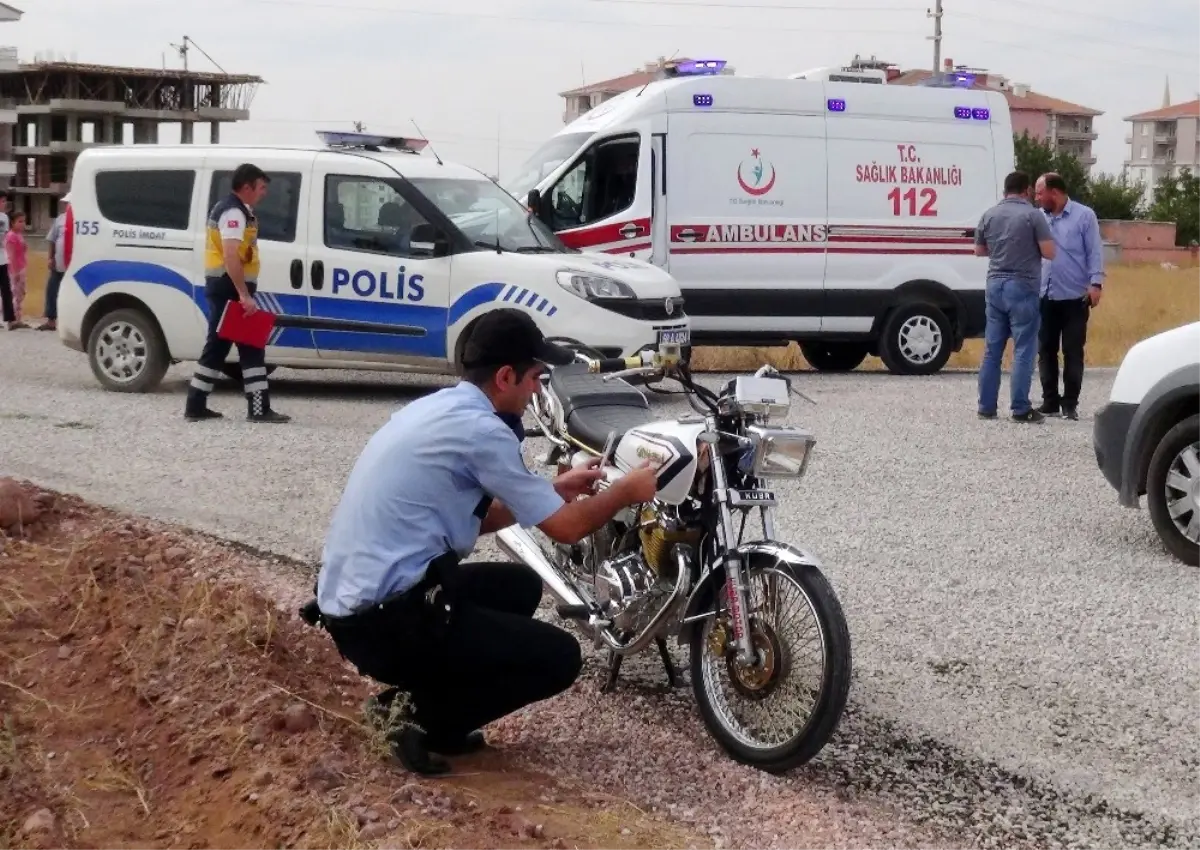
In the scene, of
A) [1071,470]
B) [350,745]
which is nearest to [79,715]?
[350,745]

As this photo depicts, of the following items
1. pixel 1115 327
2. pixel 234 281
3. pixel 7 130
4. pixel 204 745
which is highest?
pixel 7 130

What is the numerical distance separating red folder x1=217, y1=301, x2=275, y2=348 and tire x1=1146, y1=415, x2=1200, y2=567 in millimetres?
6274

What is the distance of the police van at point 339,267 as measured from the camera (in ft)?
41.7

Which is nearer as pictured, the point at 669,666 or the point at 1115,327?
the point at 669,666

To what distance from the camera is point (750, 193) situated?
15562 mm

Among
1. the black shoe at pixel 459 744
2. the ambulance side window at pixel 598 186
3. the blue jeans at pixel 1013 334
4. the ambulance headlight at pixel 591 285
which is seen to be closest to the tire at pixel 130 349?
the ambulance headlight at pixel 591 285

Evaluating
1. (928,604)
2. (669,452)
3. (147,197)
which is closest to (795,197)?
(147,197)

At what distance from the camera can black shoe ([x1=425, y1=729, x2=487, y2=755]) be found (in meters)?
4.82

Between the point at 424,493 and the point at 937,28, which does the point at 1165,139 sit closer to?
the point at 937,28

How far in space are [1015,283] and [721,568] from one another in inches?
316

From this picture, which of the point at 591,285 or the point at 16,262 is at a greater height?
the point at 16,262

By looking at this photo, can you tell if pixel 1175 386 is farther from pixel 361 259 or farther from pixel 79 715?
pixel 361 259

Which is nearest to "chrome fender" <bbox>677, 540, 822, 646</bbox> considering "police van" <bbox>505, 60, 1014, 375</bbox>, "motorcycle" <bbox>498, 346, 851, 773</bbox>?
"motorcycle" <bbox>498, 346, 851, 773</bbox>

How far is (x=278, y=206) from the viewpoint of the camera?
13.1 meters
